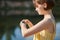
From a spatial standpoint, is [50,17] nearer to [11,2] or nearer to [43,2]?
[43,2]

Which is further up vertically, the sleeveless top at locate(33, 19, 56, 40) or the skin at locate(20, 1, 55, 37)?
the skin at locate(20, 1, 55, 37)

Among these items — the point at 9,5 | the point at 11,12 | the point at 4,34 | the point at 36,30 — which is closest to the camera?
the point at 36,30

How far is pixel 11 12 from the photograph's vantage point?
39.5ft

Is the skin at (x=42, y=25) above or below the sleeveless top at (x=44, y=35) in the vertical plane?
above

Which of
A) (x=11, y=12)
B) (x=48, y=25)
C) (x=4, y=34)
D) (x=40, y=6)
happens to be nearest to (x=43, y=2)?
(x=40, y=6)

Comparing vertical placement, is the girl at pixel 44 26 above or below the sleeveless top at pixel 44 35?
above

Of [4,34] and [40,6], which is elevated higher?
[40,6]

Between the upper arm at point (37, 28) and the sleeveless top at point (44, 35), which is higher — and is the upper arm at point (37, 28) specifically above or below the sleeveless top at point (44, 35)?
above

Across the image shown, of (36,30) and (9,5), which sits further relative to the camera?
(9,5)

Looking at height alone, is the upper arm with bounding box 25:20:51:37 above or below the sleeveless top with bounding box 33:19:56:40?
above

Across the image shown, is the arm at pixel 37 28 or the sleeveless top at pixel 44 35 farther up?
the arm at pixel 37 28

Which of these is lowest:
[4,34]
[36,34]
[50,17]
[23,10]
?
[23,10]

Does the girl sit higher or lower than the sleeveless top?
higher

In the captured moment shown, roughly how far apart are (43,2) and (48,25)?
15cm
